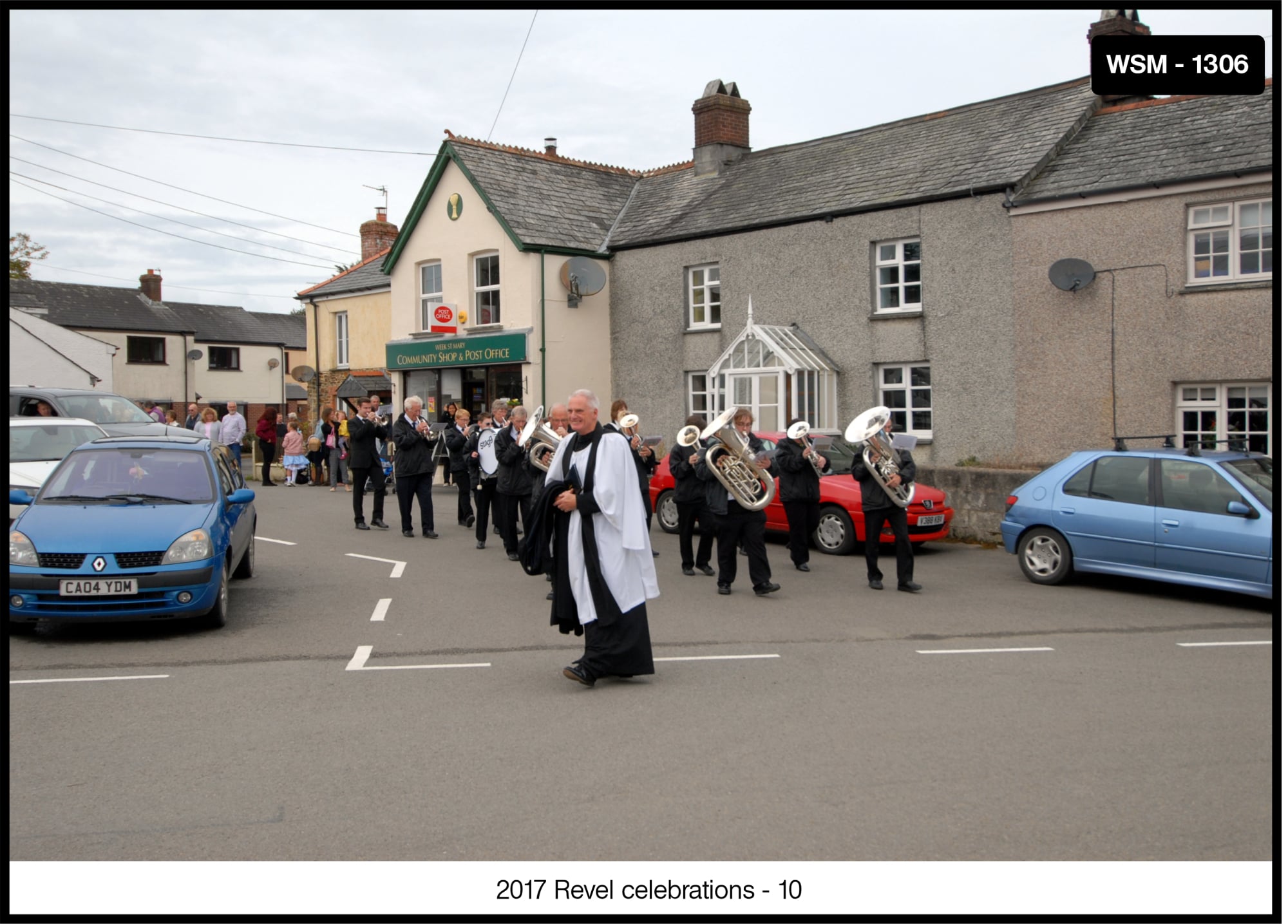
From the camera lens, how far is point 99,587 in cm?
869

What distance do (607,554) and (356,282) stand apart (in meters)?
29.6

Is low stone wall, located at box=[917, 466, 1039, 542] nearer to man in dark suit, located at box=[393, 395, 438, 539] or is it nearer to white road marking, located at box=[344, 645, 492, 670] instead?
man in dark suit, located at box=[393, 395, 438, 539]

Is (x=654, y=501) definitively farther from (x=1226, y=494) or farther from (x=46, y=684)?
(x=46, y=684)

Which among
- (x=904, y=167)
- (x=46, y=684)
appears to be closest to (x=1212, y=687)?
(x=46, y=684)

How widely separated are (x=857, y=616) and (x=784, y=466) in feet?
9.51

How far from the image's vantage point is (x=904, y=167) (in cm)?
2102

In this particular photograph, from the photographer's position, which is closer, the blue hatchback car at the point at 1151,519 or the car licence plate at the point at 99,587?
the car licence plate at the point at 99,587

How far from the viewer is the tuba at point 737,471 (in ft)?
36.7

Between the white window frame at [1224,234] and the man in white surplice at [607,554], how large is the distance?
1261cm

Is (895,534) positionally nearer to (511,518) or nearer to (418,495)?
(511,518)

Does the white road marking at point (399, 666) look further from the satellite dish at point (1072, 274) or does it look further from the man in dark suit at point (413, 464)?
the satellite dish at point (1072, 274)

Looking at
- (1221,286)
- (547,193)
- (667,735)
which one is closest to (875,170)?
(1221,286)

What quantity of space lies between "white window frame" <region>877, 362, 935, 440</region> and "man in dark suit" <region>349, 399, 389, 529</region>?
9324 millimetres

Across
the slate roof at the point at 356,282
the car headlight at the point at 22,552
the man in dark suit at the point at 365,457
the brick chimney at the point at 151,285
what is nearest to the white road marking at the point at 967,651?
the car headlight at the point at 22,552
